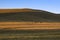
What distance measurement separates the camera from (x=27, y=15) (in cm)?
124

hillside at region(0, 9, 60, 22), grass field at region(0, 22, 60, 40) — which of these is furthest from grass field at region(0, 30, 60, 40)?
hillside at region(0, 9, 60, 22)

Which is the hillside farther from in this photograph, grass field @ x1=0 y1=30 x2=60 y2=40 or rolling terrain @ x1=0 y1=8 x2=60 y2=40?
grass field @ x1=0 y1=30 x2=60 y2=40

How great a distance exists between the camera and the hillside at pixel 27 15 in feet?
4.01

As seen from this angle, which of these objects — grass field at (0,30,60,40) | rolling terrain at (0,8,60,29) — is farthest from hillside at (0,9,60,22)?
grass field at (0,30,60,40)

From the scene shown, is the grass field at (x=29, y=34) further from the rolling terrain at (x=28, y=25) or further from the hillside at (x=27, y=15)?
the hillside at (x=27, y=15)

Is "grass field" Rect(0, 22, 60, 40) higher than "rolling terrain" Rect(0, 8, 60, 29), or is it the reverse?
"rolling terrain" Rect(0, 8, 60, 29)

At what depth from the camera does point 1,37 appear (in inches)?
43.1

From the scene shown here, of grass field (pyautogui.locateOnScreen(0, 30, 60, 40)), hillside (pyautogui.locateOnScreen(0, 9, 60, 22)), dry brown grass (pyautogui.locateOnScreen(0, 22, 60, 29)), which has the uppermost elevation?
hillside (pyautogui.locateOnScreen(0, 9, 60, 22))

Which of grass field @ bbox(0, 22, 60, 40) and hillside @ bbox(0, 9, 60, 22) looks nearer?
grass field @ bbox(0, 22, 60, 40)

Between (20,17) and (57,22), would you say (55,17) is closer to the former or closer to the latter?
(57,22)

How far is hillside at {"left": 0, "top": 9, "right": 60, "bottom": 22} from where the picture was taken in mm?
1224

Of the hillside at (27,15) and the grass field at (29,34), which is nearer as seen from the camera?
the grass field at (29,34)

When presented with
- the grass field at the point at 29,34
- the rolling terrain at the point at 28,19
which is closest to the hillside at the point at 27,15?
the rolling terrain at the point at 28,19

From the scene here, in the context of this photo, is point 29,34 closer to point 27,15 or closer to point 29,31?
point 29,31
